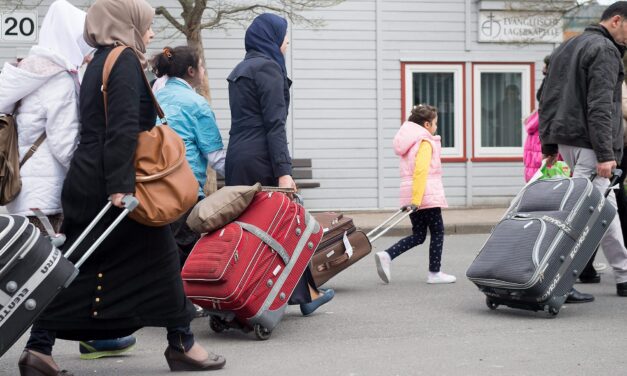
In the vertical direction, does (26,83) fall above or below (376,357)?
above

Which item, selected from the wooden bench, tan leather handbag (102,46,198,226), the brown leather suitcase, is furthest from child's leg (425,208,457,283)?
the wooden bench

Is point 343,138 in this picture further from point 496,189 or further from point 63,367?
point 63,367

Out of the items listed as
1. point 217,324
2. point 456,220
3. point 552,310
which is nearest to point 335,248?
point 217,324

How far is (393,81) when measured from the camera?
19984 mm

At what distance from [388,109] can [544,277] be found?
501 inches

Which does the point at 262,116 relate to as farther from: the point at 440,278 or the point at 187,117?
the point at 440,278

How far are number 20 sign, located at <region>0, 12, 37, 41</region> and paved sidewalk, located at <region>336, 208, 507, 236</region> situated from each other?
572cm

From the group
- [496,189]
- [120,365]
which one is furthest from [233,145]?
[496,189]

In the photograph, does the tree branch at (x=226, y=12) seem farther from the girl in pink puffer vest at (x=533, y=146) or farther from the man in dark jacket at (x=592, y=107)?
the man in dark jacket at (x=592, y=107)

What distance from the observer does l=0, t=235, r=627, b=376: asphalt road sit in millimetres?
5992

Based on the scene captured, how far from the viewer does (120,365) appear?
6.20m

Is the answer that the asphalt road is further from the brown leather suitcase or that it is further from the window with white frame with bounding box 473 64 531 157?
the window with white frame with bounding box 473 64 531 157

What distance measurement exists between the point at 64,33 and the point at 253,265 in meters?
1.72

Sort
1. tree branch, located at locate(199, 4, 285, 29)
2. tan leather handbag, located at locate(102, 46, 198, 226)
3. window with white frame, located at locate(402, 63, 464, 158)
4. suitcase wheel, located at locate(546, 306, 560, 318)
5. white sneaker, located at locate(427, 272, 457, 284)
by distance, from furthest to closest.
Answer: window with white frame, located at locate(402, 63, 464, 158) → tree branch, located at locate(199, 4, 285, 29) → white sneaker, located at locate(427, 272, 457, 284) → suitcase wheel, located at locate(546, 306, 560, 318) → tan leather handbag, located at locate(102, 46, 198, 226)
